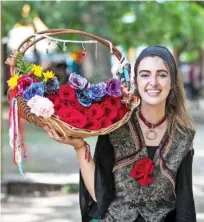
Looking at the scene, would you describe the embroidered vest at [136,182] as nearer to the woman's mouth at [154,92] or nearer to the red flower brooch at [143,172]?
the red flower brooch at [143,172]

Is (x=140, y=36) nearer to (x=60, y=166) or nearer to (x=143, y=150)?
(x=60, y=166)

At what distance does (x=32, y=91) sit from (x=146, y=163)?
548 mm

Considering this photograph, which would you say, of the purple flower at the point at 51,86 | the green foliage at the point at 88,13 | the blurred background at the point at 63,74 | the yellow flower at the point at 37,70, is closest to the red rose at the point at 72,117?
the purple flower at the point at 51,86

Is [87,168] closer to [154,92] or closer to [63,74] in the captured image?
[154,92]

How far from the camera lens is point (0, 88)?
7.60 meters

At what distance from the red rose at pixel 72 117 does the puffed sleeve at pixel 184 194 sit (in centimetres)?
47

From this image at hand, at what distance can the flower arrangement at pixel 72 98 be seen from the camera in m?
2.46

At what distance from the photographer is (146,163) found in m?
2.53

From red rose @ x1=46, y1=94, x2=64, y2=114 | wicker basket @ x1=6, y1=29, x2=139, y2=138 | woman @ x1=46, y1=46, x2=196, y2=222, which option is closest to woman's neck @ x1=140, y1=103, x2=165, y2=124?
woman @ x1=46, y1=46, x2=196, y2=222

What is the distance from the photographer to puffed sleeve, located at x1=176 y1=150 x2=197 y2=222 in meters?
2.55

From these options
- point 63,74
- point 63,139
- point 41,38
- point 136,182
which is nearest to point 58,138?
point 63,139

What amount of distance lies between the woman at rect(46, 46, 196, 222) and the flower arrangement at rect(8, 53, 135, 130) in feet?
0.33

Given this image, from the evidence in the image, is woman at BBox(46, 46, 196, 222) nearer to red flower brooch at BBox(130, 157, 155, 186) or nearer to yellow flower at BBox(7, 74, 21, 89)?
red flower brooch at BBox(130, 157, 155, 186)

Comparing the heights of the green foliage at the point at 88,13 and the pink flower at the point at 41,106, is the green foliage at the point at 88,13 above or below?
above
